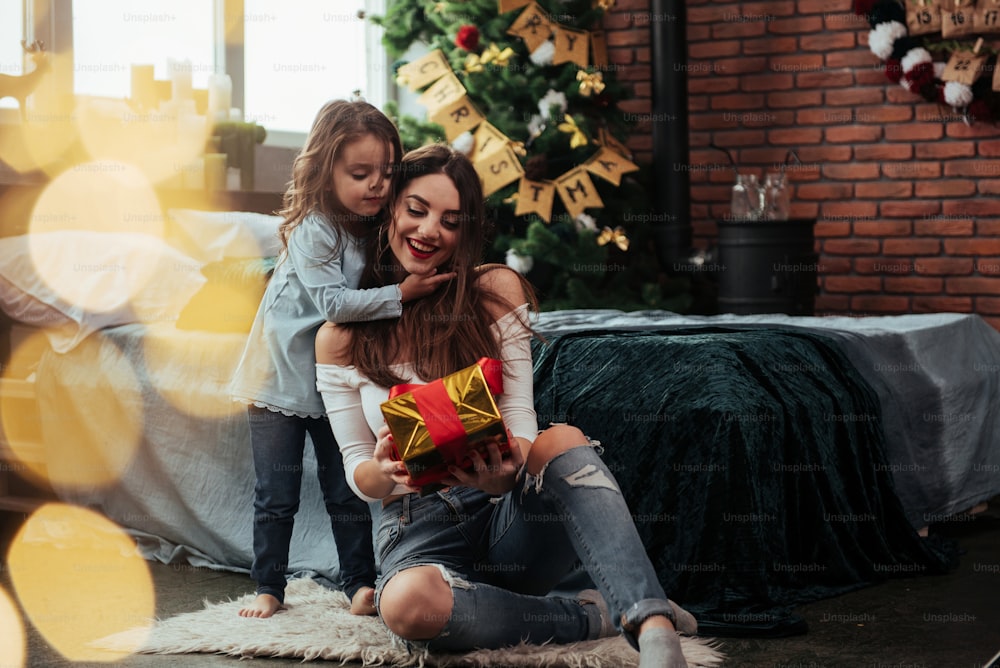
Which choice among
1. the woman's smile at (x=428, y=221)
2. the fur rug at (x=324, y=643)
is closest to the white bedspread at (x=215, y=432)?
the fur rug at (x=324, y=643)

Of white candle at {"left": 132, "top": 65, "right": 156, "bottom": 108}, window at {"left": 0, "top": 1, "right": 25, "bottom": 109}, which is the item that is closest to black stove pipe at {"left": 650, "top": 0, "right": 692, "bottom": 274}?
white candle at {"left": 132, "top": 65, "right": 156, "bottom": 108}

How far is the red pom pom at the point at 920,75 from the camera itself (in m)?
4.63

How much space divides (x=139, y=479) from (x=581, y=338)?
1299 millimetres

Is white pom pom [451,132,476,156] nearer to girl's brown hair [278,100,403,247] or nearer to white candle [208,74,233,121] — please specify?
white candle [208,74,233,121]

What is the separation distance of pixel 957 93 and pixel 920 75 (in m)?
0.18

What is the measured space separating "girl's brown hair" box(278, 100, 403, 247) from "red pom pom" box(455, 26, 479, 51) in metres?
2.56

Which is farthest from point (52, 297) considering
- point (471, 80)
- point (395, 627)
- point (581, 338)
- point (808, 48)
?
point (808, 48)

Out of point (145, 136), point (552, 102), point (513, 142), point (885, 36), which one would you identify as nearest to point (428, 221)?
point (145, 136)

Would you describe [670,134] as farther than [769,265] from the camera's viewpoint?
Yes

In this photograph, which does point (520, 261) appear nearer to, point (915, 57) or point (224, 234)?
point (224, 234)

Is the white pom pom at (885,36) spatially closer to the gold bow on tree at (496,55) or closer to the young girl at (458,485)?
the gold bow on tree at (496,55)

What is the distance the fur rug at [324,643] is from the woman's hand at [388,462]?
47cm

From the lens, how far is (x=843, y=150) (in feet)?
16.4

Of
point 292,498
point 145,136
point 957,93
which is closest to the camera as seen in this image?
point 292,498
